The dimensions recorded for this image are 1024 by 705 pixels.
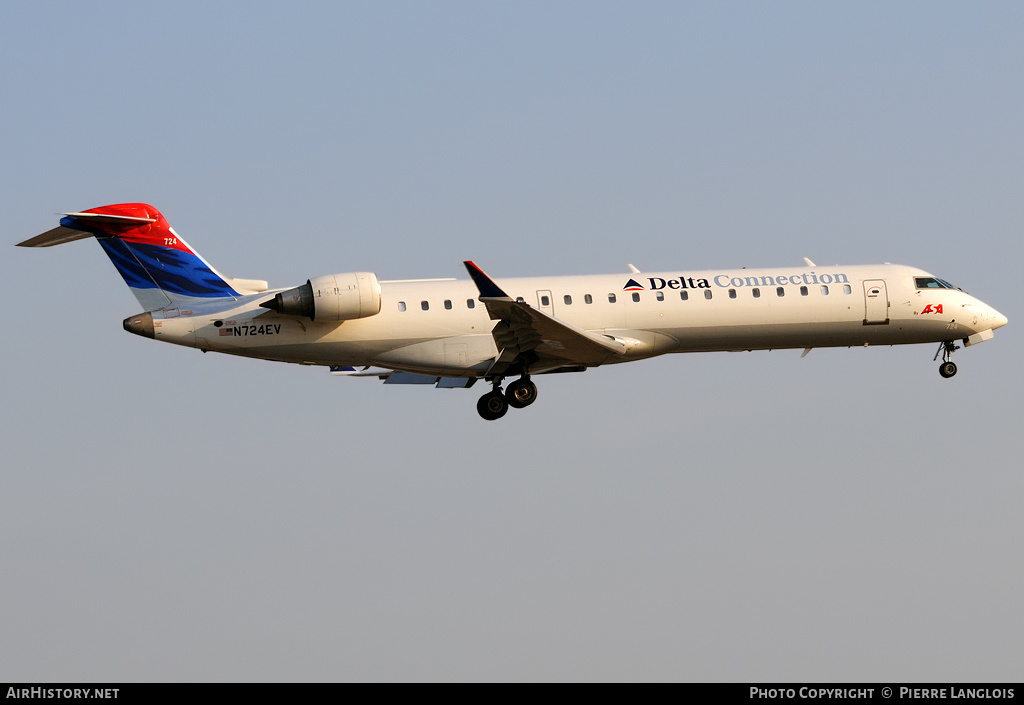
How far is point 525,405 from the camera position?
31.8m

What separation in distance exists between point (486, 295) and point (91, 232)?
361 inches

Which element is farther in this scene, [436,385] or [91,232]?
[436,385]

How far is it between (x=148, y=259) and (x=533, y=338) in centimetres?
878

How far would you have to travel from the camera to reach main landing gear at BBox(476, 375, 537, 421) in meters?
31.6

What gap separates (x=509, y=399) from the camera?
3167cm

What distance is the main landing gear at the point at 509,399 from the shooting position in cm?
3161

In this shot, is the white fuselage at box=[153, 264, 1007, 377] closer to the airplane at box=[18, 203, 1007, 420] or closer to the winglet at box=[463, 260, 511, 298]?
Answer: the airplane at box=[18, 203, 1007, 420]

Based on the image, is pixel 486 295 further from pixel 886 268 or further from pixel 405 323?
pixel 886 268

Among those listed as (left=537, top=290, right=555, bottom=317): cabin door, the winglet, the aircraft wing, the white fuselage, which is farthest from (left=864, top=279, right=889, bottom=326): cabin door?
the winglet

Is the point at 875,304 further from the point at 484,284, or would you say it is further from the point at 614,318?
the point at 484,284
